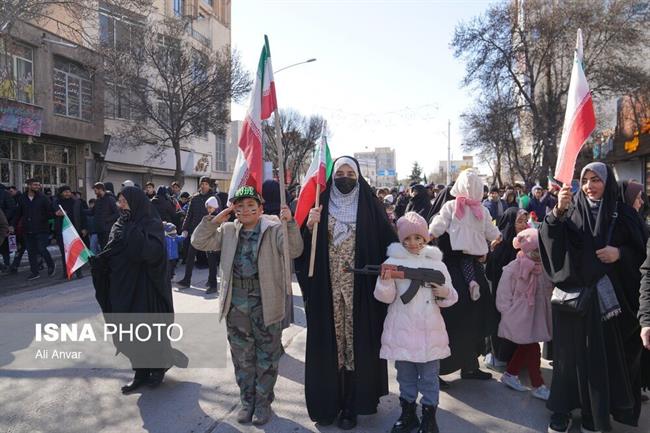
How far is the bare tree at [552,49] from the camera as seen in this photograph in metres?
22.9

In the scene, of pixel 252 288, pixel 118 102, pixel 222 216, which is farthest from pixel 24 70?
pixel 252 288

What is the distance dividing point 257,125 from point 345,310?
1.57 meters

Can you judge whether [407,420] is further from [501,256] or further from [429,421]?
[501,256]

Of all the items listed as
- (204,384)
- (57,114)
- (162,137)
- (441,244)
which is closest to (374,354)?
(441,244)

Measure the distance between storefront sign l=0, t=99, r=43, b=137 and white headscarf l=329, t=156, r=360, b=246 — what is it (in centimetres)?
1596

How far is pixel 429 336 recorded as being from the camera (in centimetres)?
341

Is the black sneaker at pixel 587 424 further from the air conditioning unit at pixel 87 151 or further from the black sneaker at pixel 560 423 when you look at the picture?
the air conditioning unit at pixel 87 151

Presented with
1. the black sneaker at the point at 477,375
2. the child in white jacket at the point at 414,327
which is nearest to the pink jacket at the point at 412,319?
the child in white jacket at the point at 414,327

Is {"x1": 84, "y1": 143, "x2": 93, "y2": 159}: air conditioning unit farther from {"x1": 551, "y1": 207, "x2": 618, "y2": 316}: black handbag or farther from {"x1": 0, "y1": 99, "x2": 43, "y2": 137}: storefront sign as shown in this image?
{"x1": 551, "y1": 207, "x2": 618, "y2": 316}: black handbag

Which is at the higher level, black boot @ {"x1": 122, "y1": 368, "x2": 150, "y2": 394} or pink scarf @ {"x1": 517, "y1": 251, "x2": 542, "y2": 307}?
pink scarf @ {"x1": 517, "y1": 251, "x2": 542, "y2": 307}

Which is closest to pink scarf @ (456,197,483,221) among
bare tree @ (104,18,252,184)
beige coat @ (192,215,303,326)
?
beige coat @ (192,215,303,326)

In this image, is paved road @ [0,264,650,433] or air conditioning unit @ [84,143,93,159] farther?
air conditioning unit @ [84,143,93,159]

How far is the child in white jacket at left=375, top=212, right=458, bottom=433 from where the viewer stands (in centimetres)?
338

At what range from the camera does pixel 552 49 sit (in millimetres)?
24656
